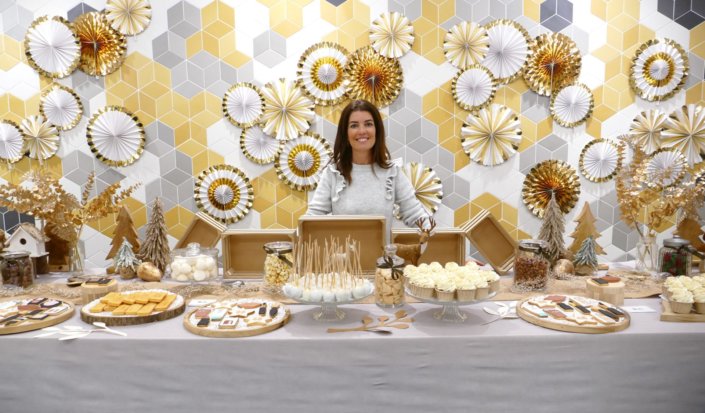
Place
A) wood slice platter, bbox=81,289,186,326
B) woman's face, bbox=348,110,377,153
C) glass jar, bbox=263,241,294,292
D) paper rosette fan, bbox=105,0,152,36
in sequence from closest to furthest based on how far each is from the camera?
wood slice platter, bbox=81,289,186,326 < glass jar, bbox=263,241,294,292 < woman's face, bbox=348,110,377,153 < paper rosette fan, bbox=105,0,152,36

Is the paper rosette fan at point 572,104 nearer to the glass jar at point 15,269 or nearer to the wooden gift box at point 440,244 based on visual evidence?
the wooden gift box at point 440,244

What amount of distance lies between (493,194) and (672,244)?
1.85 meters

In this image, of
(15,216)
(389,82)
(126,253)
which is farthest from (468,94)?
(15,216)

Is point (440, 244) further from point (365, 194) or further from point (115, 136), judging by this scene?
point (115, 136)

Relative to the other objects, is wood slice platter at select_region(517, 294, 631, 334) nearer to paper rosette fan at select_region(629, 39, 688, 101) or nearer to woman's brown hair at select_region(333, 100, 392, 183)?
woman's brown hair at select_region(333, 100, 392, 183)

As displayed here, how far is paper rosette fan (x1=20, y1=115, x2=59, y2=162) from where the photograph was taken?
3.58m

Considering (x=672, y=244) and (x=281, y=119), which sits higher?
(x=281, y=119)

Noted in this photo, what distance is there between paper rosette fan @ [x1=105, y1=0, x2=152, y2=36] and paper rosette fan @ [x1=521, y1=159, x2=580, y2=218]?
3.22 meters

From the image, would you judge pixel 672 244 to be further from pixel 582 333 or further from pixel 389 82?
pixel 389 82

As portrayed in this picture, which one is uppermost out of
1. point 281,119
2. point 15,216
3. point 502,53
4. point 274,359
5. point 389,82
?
point 502,53

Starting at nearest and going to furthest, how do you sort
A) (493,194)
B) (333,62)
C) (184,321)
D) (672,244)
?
1. (184,321)
2. (672,244)
3. (333,62)
4. (493,194)

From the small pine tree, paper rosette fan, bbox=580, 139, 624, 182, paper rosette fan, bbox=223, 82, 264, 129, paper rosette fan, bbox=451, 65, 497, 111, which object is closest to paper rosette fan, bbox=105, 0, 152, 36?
paper rosette fan, bbox=223, 82, 264, 129

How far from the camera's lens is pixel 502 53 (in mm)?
3594

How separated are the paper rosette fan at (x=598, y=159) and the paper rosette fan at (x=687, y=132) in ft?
1.46
